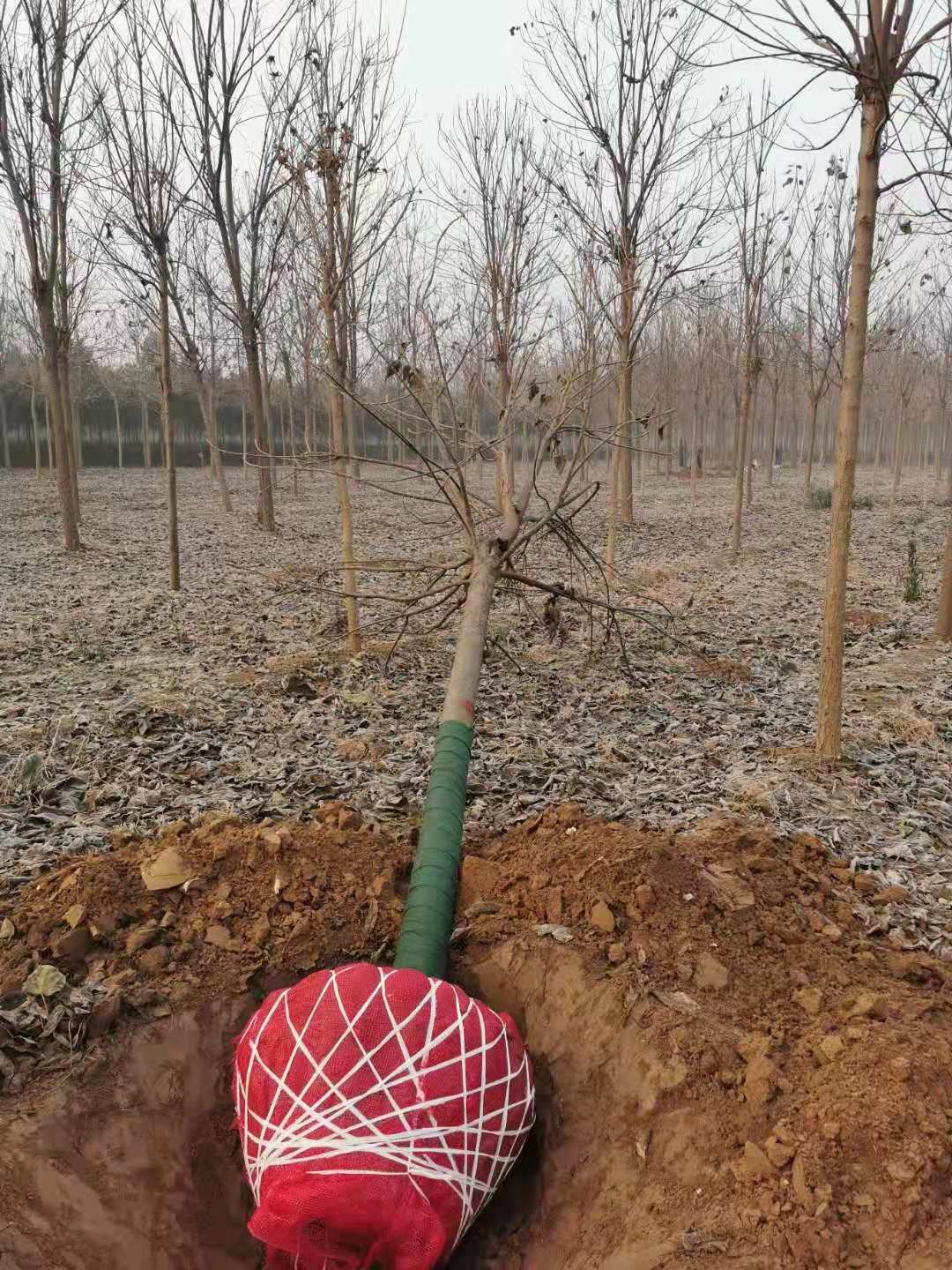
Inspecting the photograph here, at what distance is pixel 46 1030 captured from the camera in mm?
2143

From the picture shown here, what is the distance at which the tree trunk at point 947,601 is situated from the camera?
5.82 metres

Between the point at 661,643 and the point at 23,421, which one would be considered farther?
the point at 23,421

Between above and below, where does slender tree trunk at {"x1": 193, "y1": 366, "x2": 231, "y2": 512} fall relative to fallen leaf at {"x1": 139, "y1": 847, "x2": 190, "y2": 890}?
above

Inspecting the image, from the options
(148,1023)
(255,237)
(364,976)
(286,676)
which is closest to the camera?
(364,976)

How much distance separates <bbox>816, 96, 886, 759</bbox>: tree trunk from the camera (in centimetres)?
314

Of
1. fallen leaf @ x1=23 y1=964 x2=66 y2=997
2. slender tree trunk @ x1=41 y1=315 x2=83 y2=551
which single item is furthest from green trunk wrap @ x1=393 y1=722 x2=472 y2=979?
slender tree trunk @ x1=41 y1=315 x2=83 y2=551

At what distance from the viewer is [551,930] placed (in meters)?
2.51

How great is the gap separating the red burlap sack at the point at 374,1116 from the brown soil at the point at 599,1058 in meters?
0.24

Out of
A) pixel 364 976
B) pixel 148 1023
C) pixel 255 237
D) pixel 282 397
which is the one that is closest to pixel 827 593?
pixel 364 976

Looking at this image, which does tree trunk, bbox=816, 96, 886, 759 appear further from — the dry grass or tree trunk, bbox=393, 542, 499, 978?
tree trunk, bbox=393, 542, 499, 978

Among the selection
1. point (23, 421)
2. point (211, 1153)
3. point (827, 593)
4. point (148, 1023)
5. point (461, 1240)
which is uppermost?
point (23, 421)

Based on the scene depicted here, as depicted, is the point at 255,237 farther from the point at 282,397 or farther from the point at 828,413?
the point at 828,413

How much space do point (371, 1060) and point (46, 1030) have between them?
3.20 ft

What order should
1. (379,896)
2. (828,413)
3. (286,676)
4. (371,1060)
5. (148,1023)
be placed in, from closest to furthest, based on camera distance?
(371,1060) → (148,1023) → (379,896) → (286,676) → (828,413)
